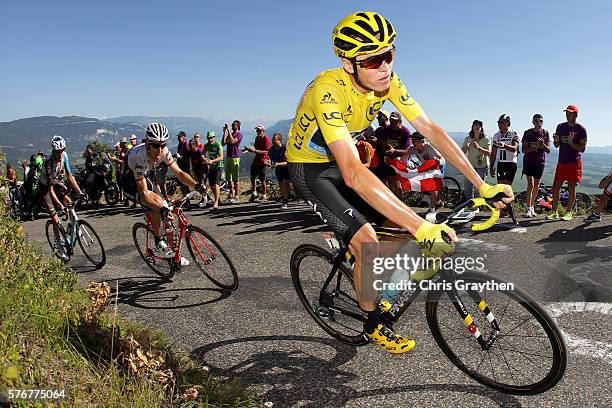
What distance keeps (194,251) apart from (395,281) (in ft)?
11.3

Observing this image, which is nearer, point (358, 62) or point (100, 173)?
point (358, 62)

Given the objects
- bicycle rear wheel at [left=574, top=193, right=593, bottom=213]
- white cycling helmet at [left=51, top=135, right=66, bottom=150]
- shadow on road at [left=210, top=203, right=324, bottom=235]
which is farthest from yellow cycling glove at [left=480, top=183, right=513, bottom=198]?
bicycle rear wheel at [left=574, top=193, right=593, bottom=213]

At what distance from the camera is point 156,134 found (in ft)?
19.5

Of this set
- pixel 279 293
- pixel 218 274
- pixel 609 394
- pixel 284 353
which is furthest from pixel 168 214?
pixel 609 394

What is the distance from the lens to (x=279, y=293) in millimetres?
5609

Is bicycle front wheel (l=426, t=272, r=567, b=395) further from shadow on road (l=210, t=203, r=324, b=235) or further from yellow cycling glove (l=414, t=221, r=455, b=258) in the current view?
shadow on road (l=210, t=203, r=324, b=235)

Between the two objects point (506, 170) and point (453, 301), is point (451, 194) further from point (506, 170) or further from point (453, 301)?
point (453, 301)

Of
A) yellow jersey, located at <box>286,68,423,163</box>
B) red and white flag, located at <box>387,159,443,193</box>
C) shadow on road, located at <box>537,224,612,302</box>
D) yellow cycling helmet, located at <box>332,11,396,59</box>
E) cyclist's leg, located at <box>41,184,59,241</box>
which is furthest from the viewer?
red and white flag, located at <box>387,159,443,193</box>

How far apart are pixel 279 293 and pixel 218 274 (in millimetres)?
922

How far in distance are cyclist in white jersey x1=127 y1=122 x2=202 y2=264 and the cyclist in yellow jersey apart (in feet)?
8.36

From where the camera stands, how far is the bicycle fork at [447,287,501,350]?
10.5 ft

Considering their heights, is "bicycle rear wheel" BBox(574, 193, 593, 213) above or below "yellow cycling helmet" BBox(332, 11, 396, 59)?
below

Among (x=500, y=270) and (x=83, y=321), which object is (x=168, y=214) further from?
(x=500, y=270)

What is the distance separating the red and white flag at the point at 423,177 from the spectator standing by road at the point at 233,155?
249 inches
